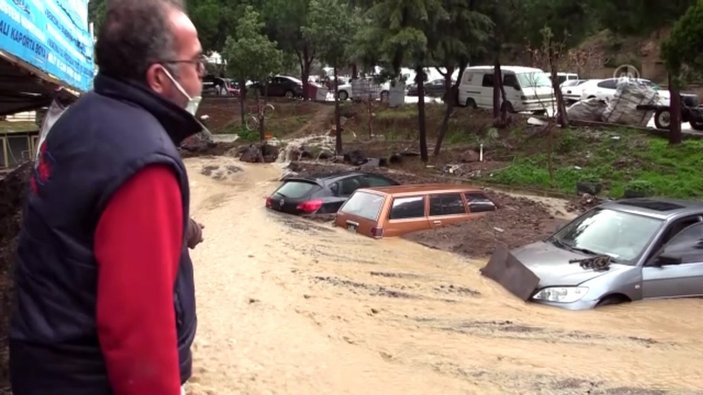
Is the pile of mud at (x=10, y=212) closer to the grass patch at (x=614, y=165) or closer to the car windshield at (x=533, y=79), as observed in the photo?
the grass patch at (x=614, y=165)

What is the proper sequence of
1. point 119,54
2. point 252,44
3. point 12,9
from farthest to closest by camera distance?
point 252,44 < point 12,9 < point 119,54

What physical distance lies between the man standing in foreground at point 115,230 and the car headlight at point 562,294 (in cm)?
737

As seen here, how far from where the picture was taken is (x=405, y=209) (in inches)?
571

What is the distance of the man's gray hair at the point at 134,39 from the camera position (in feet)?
6.64

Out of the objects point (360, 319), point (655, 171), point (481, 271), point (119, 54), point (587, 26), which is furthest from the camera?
point (587, 26)

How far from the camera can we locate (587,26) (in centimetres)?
2419

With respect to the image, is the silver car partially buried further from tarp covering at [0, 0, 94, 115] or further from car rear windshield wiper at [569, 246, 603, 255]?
tarp covering at [0, 0, 94, 115]

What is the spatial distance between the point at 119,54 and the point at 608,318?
24.7 feet

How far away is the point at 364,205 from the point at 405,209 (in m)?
0.77

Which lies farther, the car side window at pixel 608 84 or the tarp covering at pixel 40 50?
the car side window at pixel 608 84

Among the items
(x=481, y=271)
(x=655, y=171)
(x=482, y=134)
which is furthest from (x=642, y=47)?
(x=481, y=271)

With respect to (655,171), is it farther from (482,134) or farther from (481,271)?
(481,271)

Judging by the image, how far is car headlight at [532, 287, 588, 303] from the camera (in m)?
8.87

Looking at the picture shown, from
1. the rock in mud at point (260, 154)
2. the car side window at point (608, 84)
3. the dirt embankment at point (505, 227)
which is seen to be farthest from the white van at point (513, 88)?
the dirt embankment at point (505, 227)
